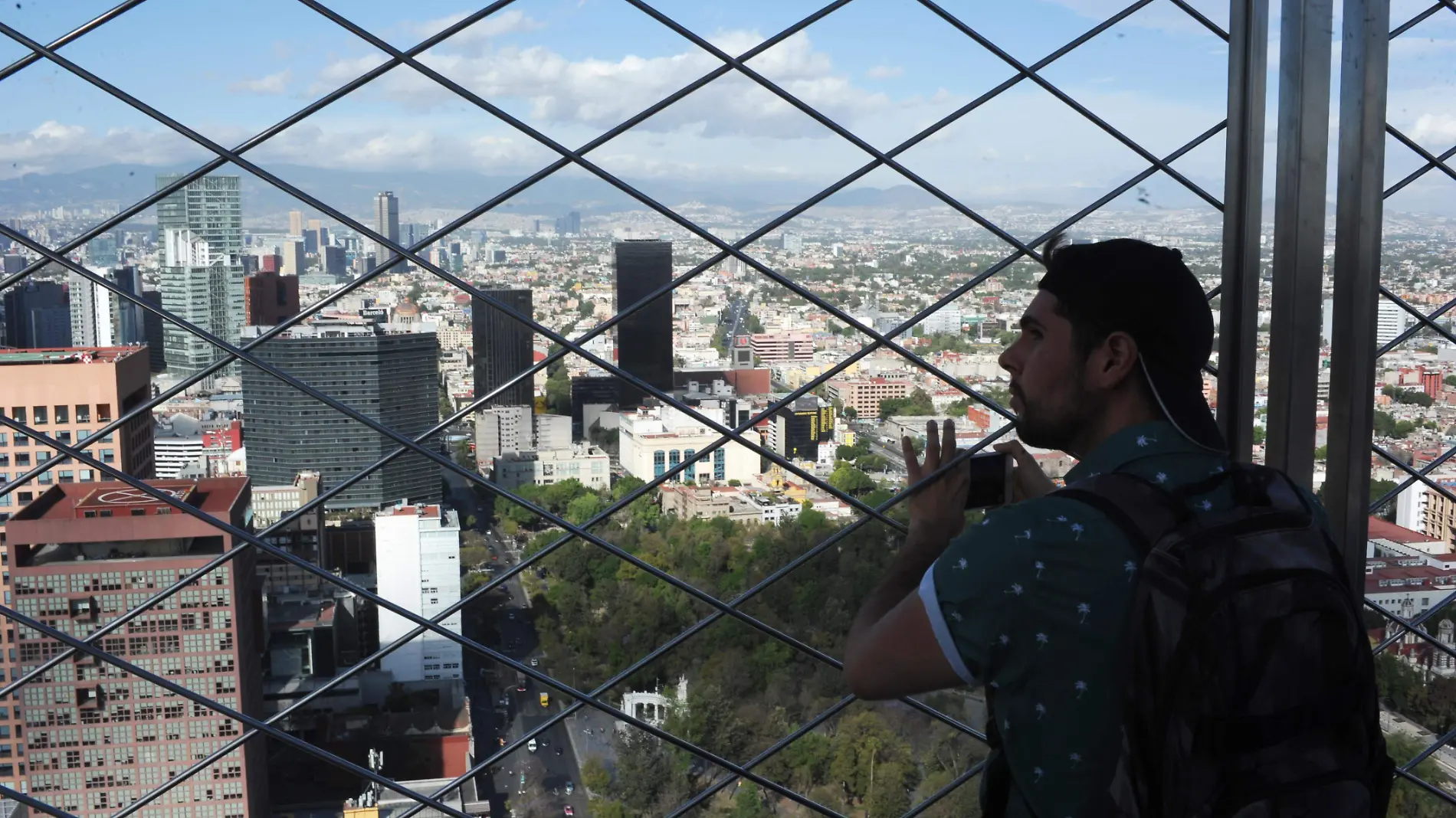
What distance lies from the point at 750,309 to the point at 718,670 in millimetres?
463

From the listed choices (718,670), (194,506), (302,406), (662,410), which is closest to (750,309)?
(662,410)

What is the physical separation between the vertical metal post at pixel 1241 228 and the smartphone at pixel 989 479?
270 millimetres

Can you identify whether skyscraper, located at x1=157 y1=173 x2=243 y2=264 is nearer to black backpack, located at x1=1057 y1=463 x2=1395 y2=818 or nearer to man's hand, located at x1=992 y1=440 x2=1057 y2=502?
man's hand, located at x1=992 y1=440 x2=1057 y2=502

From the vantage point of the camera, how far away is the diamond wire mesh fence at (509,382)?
89 centimetres

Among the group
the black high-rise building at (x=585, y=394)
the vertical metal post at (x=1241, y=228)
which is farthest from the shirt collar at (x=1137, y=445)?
the black high-rise building at (x=585, y=394)

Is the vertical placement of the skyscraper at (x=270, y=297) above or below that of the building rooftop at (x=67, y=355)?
above

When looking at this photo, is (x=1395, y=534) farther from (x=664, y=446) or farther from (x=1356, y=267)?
(x=664, y=446)

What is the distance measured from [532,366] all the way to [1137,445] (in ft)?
1.64

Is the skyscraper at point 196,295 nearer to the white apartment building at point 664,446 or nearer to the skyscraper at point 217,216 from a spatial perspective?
the skyscraper at point 217,216

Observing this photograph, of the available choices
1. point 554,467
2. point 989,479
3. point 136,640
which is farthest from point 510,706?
point 989,479

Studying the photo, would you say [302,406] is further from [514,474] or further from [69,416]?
[69,416]

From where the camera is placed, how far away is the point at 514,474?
4.30ft

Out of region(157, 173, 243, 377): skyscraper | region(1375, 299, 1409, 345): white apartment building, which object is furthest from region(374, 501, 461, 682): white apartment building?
region(1375, 299, 1409, 345): white apartment building

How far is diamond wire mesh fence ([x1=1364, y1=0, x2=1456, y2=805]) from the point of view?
42.8 inches
